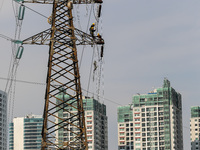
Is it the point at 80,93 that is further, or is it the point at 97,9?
the point at 97,9

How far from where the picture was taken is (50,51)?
52.5m

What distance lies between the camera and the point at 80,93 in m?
52.4

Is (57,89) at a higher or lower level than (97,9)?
lower

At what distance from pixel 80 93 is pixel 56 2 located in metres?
7.36

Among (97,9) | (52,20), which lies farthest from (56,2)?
(97,9)

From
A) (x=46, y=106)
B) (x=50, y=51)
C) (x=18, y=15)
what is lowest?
(x=46, y=106)

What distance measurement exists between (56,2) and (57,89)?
7.07m

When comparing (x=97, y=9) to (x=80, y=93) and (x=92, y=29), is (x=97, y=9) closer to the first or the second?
(x=92, y=29)

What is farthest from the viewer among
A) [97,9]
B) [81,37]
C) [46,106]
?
[97,9]

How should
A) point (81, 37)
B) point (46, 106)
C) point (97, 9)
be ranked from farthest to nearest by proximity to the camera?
point (97, 9) < point (81, 37) < point (46, 106)

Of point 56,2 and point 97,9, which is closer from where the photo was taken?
point 56,2

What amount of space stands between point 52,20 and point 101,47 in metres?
6.06

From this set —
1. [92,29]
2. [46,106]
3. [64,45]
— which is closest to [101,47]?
[92,29]

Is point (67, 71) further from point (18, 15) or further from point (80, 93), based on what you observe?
point (18, 15)
